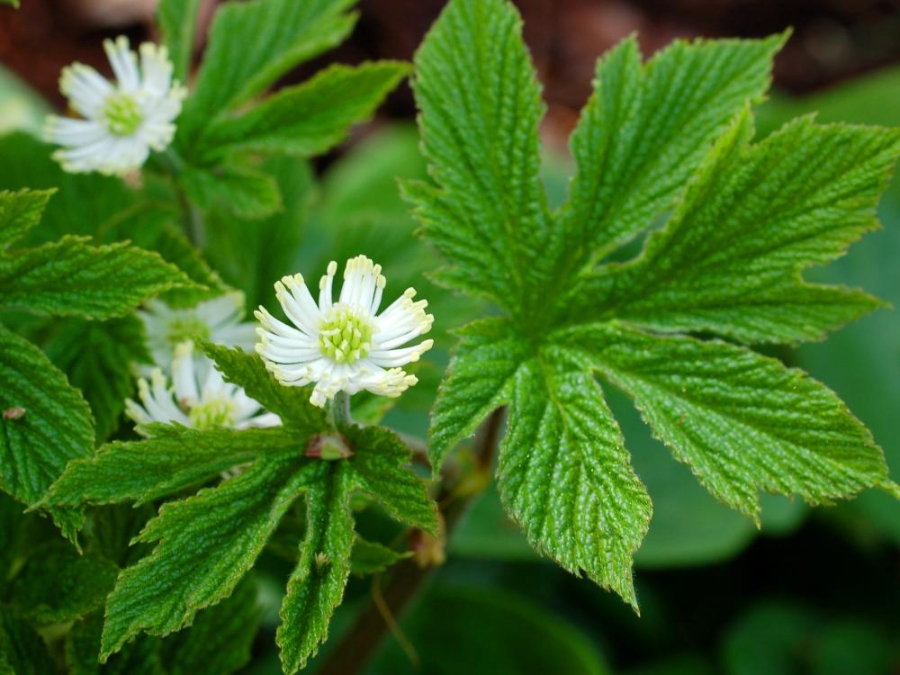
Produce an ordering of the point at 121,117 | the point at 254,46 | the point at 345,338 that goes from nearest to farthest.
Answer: the point at 345,338 → the point at 121,117 → the point at 254,46

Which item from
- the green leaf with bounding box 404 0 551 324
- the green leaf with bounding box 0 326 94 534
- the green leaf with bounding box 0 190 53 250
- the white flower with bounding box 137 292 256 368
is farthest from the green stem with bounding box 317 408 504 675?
the green leaf with bounding box 0 190 53 250

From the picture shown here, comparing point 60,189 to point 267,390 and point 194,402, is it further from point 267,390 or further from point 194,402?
point 267,390

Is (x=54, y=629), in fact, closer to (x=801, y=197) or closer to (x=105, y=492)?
(x=105, y=492)

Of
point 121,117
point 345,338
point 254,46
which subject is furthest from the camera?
point 254,46

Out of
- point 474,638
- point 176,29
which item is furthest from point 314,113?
point 474,638

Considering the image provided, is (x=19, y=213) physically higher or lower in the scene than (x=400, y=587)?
higher

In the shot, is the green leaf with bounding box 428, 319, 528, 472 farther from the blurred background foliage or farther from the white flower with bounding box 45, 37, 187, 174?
the white flower with bounding box 45, 37, 187, 174

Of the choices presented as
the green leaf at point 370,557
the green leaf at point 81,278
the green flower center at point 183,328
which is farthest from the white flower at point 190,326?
the green leaf at point 370,557

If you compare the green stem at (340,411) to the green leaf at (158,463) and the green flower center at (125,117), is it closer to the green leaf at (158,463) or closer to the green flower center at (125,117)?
the green leaf at (158,463)
